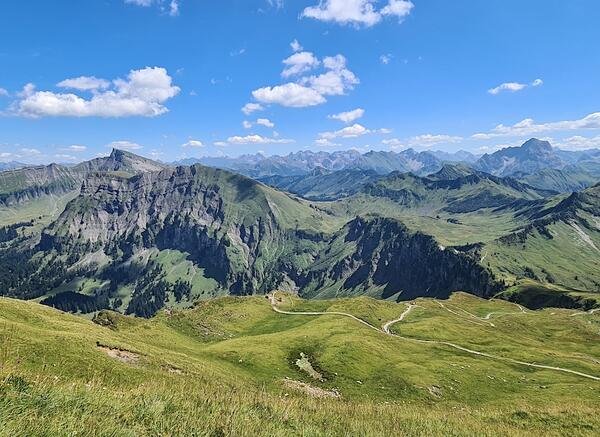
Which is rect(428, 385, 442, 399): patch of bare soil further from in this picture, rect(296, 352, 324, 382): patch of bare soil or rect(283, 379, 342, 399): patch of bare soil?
rect(296, 352, 324, 382): patch of bare soil

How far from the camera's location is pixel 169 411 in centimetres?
1079

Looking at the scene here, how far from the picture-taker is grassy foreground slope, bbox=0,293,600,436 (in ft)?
33.2

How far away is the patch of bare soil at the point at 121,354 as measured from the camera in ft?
137

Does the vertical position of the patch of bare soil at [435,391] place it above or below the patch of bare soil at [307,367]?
below

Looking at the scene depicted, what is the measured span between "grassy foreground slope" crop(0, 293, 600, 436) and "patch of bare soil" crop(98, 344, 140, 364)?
0.25 metres

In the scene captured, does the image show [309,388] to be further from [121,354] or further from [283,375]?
Result: [121,354]

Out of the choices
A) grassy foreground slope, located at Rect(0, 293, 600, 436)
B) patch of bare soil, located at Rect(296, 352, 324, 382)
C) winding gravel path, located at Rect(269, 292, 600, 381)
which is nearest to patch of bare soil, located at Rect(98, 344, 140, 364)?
grassy foreground slope, located at Rect(0, 293, 600, 436)

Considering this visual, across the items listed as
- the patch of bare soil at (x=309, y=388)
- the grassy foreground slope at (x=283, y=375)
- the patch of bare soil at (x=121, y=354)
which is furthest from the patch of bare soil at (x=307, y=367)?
the patch of bare soil at (x=121, y=354)

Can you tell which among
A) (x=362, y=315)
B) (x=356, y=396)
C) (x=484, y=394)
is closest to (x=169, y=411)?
(x=356, y=396)

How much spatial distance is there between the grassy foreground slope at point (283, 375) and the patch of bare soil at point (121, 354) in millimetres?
254

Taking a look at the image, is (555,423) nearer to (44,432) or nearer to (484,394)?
(44,432)

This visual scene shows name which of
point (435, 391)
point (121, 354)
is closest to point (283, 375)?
point (435, 391)

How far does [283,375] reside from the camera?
64000 mm

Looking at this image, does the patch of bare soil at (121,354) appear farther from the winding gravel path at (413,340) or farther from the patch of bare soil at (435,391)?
the winding gravel path at (413,340)
